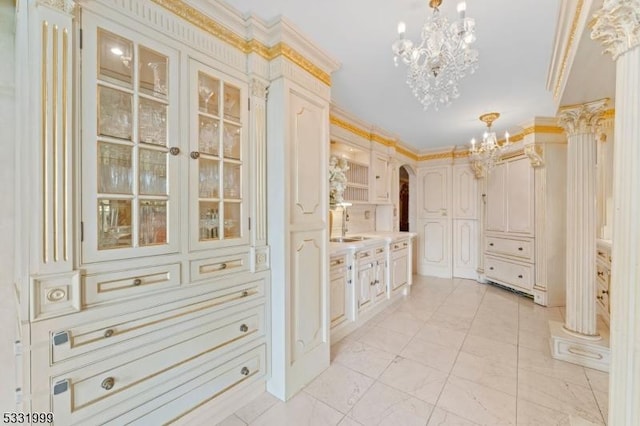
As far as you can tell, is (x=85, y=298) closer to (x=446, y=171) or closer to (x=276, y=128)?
(x=276, y=128)

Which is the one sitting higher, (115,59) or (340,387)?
(115,59)

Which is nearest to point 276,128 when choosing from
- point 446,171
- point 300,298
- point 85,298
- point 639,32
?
point 300,298

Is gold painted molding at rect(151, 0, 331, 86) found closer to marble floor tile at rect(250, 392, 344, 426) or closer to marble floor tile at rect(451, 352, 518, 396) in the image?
marble floor tile at rect(250, 392, 344, 426)

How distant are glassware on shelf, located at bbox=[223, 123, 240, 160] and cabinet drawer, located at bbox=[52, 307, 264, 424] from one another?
1.04 m

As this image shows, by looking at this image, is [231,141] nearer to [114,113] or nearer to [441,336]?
[114,113]

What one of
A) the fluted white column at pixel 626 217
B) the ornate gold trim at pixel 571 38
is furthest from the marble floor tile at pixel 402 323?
the ornate gold trim at pixel 571 38

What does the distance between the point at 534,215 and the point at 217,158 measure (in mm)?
4439

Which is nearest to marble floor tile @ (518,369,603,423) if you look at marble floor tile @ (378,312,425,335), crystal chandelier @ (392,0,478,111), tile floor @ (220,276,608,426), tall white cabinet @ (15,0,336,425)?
tile floor @ (220,276,608,426)

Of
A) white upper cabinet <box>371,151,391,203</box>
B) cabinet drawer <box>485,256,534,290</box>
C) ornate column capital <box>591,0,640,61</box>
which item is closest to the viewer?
ornate column capital <box>591,0,640,61</box>

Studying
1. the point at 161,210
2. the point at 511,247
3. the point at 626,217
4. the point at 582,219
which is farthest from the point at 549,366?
the point at 161,210

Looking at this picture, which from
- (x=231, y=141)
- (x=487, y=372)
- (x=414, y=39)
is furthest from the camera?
(x=487, y=372)

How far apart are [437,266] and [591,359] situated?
3.11m

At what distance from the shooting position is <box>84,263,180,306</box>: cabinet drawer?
3.91 feet

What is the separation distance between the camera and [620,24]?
1.04 m
